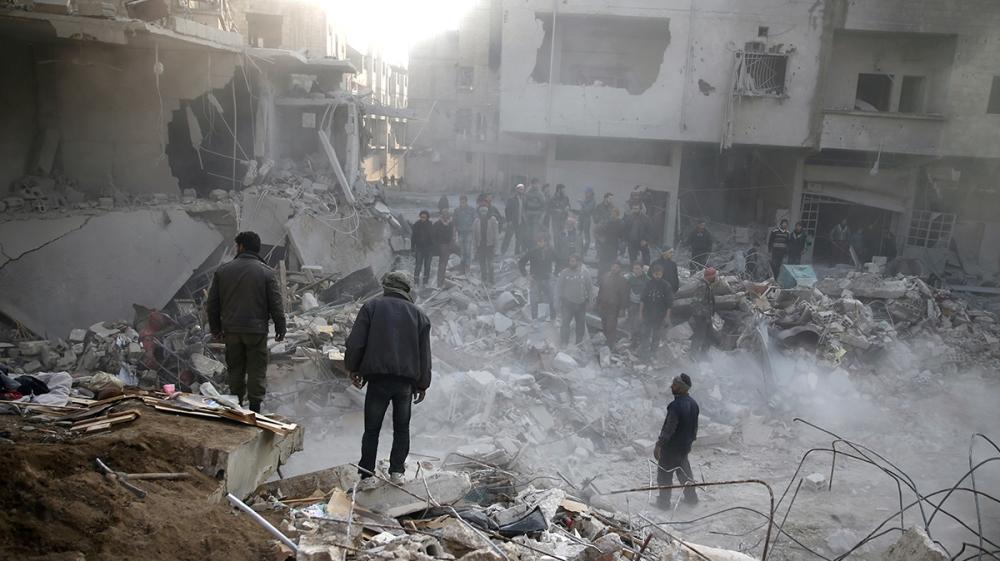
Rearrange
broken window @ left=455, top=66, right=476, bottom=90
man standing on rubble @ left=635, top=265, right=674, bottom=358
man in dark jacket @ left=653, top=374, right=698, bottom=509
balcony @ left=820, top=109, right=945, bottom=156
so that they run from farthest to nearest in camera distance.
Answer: broken window @ left=455, top=66, right=476, bottom=90 → balcony @ left=820, top=109, right=945, bottom=156 → man standing on rubble @ left=635, top=265, right=674, bottom=358 → man in dark jacket @ left=653, top=374, right=698, bottom=509

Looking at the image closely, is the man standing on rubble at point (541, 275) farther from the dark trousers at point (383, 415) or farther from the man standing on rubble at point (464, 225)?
the dark trousers at point (383, 415)

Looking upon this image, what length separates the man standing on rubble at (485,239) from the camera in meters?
13.6

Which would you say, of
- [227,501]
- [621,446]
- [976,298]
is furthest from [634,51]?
[227,501]

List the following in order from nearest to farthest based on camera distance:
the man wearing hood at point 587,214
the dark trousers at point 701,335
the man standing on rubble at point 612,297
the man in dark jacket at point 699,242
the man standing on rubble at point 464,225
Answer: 1. the dark trousers at point 701,335
2. the man standing on rubble at point 612,297
3. the man standing on rubble at point 464,225
4. the man in dark jacket at point 699,242
5. the man wearing hood at point 587,214

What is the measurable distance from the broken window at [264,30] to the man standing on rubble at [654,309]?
21.1 metres

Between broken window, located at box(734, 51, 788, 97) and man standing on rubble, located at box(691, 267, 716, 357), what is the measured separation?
9297 mm

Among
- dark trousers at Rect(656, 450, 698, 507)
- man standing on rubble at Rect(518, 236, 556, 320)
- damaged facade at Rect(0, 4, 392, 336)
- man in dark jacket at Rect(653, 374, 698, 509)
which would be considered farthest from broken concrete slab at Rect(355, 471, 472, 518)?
damaged facade at Rect(0, 4, 392, 336)

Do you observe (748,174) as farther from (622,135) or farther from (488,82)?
(488,82)

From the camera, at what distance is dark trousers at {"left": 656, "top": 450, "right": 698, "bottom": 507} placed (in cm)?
725

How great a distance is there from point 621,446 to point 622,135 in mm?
11972

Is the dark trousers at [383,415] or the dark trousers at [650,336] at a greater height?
the dark trousers at [383,415]

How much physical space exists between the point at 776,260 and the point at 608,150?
24.9 ft

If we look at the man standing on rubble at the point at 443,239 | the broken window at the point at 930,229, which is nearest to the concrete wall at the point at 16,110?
the man standing on rubble at the point at 443,239

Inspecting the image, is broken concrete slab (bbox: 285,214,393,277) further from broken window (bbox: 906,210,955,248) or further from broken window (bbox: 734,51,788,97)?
broken window (bbox: 906,210,955,248)
